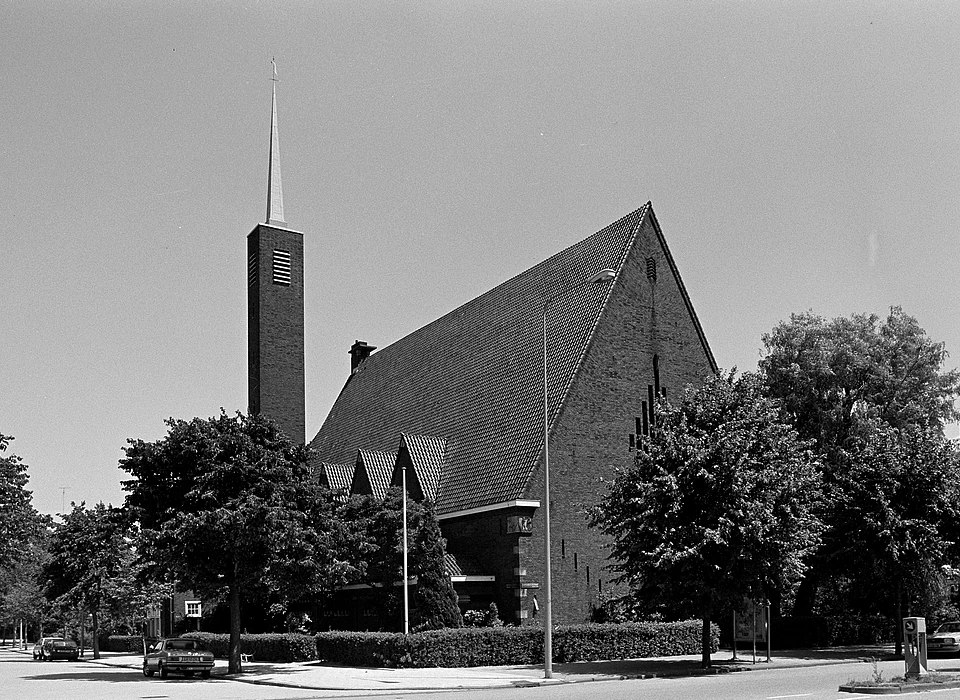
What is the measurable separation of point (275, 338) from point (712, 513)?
112 ft

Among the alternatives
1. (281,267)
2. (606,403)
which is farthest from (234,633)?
(281,267)

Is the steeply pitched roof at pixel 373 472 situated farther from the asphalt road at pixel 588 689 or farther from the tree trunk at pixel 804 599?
the tree trunk at pixel 804 599

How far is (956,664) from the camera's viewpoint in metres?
35.0

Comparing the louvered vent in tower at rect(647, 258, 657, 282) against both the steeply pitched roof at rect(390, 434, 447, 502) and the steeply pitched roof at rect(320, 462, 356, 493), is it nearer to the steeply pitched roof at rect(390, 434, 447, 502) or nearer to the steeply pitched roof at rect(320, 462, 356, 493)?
the steeply pitched roof at rect(390, 434, 447, 502)

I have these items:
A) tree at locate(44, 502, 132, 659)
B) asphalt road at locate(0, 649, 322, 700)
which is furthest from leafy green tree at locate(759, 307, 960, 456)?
tree at locate(44, 502, 132, 659)

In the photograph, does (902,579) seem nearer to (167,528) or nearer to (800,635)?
(800,635)

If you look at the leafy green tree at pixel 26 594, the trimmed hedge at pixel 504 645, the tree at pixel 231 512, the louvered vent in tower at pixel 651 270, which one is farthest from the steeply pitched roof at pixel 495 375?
the leafy green tree at pixel 26 594

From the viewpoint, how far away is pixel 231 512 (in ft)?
115

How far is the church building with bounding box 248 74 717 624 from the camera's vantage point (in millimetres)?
42812

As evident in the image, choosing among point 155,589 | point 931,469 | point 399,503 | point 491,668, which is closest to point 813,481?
point 931,469

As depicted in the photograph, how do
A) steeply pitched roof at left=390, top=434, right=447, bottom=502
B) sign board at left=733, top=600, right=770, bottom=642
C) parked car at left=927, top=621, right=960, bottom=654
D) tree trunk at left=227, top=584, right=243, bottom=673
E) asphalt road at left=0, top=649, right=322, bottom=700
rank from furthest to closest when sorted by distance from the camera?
steeply pitched roof at left=390, top=434, right=447, bottom=502 → parked car at left=927, top=621, right=960, bottom=654 → tree trunk at left=227, top=584, right=243, bottom=673 → sign board at left=733, top=600, right=770, bottom=642 → asphalt road at left=0, top=649, right=322, bottom=700

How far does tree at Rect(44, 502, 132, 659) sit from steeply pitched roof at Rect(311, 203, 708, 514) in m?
13.4

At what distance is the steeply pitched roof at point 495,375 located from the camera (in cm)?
4538

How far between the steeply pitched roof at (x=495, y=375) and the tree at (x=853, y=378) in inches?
376
